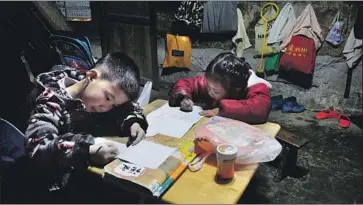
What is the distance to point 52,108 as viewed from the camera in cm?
181

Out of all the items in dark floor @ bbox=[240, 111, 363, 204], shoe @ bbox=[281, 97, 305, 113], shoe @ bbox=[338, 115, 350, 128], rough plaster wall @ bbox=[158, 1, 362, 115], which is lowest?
dark floor @ bbox=[240, 111, 363, 204]

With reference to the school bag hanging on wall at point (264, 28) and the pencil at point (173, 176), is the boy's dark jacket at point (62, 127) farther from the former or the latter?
the school bag hanging on wall at point (264, 28)

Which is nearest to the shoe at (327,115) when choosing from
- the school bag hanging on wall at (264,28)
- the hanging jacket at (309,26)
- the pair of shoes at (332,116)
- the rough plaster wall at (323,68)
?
the pair of shoes at (332,116)

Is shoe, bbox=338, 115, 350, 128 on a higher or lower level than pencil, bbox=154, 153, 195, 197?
lower

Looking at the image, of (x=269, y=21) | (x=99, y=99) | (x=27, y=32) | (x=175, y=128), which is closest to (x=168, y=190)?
(x=175, y=128)

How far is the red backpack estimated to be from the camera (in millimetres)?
4484

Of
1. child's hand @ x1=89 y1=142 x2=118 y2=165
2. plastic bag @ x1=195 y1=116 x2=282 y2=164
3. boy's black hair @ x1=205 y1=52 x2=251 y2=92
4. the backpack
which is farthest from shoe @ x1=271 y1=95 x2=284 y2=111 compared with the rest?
child's hand @ x1=89 y1=142 x2=118 y2=165

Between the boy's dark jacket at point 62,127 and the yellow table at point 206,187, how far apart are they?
174 millimetres

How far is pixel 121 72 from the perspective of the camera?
2.03 meters

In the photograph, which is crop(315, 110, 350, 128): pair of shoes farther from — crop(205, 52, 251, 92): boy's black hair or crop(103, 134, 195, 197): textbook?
crop(103, 134, 195, 197): textbook

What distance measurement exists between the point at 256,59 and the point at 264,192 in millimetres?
2612

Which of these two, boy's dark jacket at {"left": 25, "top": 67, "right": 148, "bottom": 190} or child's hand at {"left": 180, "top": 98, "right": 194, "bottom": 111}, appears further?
child's hand at {"left": 180, "top": 98, "right": 194, "bottom": 111}

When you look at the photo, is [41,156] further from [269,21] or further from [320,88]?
[320,88]

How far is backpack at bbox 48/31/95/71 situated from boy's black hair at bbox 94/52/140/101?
1.19 meters
